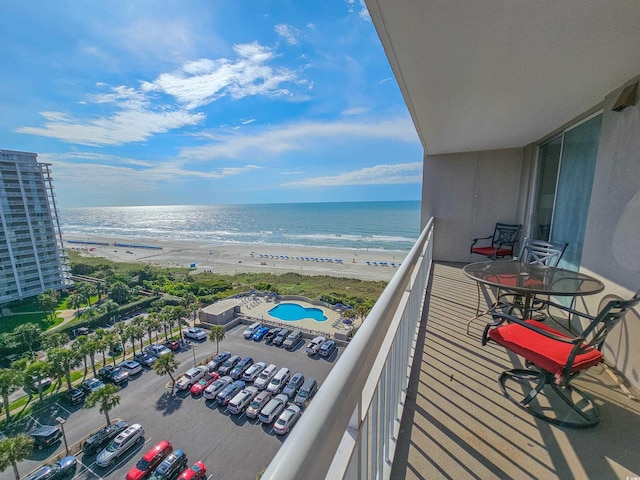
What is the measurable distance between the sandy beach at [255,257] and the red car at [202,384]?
11.9 meters

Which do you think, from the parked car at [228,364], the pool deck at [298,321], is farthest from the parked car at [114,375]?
the pool deck at [298,321]

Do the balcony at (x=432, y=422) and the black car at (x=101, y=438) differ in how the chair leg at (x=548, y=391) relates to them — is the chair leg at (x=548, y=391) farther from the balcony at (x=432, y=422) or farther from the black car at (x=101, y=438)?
the black car at (x=101, y=438)

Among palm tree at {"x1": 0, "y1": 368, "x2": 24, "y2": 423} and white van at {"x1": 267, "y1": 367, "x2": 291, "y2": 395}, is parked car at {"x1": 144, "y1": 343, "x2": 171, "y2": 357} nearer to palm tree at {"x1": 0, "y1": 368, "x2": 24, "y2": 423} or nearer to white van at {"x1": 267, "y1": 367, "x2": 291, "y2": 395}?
palm tree at {"x1": 0, "y1": 368, "x2": 24, "y2": 423}

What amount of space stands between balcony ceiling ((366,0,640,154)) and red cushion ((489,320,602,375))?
1687 mm

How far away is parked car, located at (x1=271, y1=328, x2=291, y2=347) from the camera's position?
36.1 ft

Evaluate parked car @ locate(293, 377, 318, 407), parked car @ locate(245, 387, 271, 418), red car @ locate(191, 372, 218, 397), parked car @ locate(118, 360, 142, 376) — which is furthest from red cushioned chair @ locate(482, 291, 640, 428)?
parked car @ locate(118, 360, 142, 376)

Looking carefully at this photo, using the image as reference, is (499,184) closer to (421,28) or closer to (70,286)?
(421,28)

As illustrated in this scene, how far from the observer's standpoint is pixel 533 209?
414 centimetres

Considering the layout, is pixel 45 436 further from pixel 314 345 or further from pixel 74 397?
pixel 314 345

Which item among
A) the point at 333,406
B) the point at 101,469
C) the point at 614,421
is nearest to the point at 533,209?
the point at 614,421

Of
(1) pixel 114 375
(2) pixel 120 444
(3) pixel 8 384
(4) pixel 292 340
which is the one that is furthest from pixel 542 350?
(3) pixel 8 384

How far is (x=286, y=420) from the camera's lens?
7.14 meters

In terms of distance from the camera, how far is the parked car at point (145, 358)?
10.5 m

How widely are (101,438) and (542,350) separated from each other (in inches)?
405
